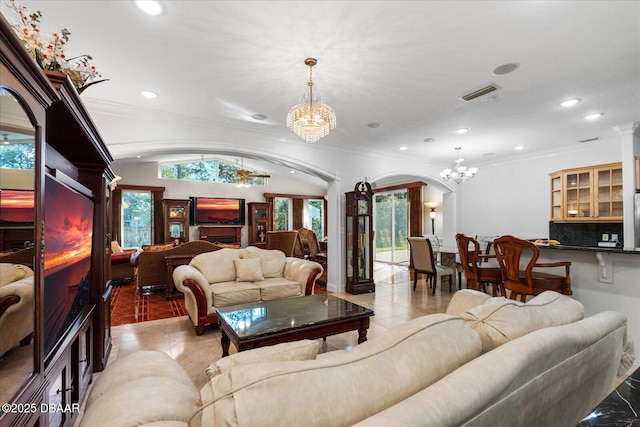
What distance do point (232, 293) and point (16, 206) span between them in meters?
2.91

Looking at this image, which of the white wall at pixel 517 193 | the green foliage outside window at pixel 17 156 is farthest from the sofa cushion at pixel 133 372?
the white wall at pixel 517 193

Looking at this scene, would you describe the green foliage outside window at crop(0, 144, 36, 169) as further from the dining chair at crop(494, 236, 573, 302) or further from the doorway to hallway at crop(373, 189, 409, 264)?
the doorway to hallway at crop(373, 189, 409, 264)

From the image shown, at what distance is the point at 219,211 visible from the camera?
9.55m

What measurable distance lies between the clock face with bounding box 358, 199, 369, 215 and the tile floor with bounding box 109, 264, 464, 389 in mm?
1510

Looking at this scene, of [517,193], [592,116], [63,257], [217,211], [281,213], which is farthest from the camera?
[281,213]

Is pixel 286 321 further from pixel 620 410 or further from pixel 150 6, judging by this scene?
pixel 150 6

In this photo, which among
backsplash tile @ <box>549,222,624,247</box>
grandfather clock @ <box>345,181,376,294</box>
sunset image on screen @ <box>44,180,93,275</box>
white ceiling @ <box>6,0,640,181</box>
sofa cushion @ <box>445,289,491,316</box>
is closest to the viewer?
sunset image on screen @ <box>44,180,93,275</box>

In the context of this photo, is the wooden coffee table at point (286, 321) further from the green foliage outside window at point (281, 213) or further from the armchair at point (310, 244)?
the green foliage outside window at point (281, 213)

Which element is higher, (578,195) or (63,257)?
(578,195)

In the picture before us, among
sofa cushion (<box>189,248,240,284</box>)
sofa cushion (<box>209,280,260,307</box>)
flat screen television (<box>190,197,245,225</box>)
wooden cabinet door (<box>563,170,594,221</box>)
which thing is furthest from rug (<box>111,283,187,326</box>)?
wooden cabinet door (<box>563,170,594,221</box>)

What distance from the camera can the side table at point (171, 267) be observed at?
498 cm

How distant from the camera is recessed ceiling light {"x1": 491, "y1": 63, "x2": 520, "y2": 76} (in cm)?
277

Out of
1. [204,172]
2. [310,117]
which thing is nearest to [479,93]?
[310,117]

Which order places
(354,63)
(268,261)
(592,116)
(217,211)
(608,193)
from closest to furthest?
(354,63) < (592,116) < (268,261) < (608,193) < (217,211)
